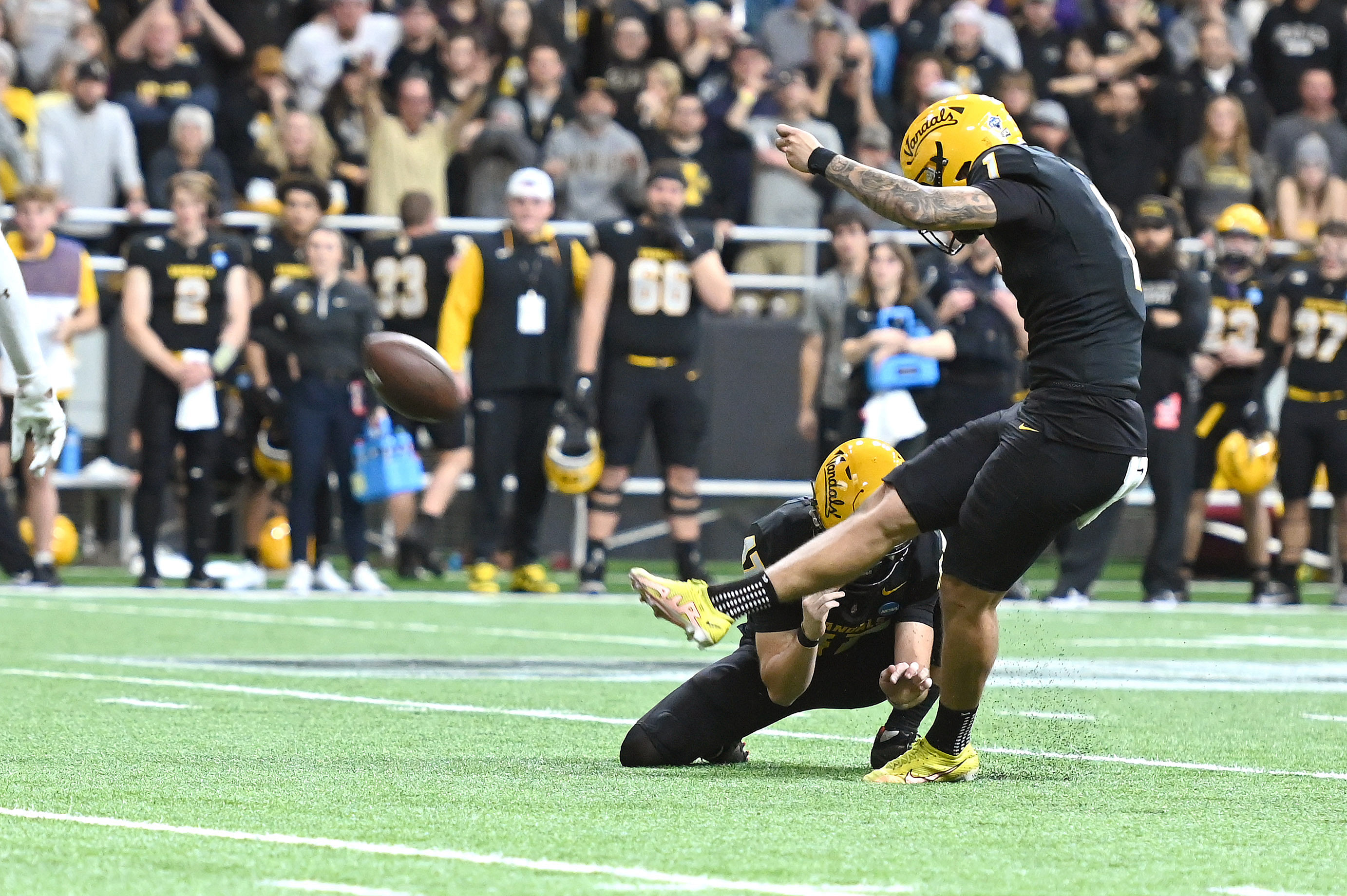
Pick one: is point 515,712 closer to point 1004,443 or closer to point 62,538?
point 1004,443

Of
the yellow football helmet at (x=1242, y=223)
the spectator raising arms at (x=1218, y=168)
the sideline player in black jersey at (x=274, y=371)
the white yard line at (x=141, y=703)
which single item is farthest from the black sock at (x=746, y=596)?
the spectator raising arms at (x=1218, y=168)

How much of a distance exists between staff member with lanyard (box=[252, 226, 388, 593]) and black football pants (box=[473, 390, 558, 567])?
72 cm

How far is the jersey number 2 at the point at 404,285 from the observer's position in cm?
1429

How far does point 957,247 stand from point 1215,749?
5.68 feet

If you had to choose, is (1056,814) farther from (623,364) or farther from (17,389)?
(623,364)

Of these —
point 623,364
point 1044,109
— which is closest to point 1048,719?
point 623,364

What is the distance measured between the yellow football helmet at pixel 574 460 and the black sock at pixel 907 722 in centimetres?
724

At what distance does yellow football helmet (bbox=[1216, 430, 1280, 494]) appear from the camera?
45.9ft

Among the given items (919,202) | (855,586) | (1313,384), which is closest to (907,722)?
(855,586)

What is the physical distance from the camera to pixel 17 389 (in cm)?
529

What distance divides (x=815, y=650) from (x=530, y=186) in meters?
7.64

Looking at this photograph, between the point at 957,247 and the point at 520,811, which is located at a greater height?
the point at 957,247

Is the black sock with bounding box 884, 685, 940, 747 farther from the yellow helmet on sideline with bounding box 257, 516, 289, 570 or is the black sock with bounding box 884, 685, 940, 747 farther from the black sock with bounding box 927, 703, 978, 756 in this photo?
the yellow helmet on sideline with bounding box 257, 516, 289, 570

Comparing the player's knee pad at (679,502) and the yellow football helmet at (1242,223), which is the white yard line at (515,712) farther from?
the yellow football helmet at (1242,223)
